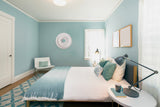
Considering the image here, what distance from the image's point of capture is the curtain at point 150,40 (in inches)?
43.0

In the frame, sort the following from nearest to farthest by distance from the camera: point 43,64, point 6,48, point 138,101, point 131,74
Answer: point 138,101 → point 131,74 → point 6,48 → point 43,64

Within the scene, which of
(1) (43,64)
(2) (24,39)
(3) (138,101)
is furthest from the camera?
(1) (43,64)

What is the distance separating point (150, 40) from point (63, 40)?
344 cm

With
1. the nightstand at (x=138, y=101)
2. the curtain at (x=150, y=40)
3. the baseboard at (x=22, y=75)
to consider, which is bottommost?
the baseboard at (x=22, y=75)

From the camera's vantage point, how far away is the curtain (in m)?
1.09

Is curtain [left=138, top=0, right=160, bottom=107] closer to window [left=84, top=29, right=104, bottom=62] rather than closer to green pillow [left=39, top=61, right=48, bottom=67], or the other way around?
window [left=84, top=29, right=104, bottom=62]

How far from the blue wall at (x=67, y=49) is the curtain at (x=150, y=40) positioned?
2645mm

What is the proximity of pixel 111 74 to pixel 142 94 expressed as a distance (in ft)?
2.13

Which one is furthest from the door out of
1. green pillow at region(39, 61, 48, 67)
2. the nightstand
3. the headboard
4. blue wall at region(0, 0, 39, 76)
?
the headboard

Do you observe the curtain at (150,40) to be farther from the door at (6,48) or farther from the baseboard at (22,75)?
the baseboard at (22,75)

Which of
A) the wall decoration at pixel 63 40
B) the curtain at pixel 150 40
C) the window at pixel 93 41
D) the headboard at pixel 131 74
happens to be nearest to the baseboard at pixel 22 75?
the wall decoration at pixel 63 40

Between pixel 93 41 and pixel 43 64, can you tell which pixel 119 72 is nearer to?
pixel 93 41

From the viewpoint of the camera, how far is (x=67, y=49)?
398cm

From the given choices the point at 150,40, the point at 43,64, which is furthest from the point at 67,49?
the point at 150,40
